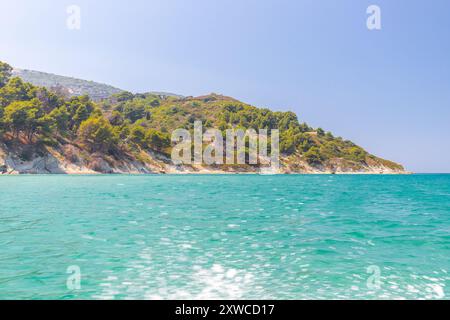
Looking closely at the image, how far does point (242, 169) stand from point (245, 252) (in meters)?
150

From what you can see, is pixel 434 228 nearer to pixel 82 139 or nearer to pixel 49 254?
pixel 49 254

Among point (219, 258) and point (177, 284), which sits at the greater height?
point (177, 284)

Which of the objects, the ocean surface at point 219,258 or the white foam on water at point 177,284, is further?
the ocean surface at point 219,258

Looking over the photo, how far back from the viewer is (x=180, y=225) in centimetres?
1988

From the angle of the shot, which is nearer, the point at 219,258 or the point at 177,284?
the point at 177,284

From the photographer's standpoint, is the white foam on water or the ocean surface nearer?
the white foam on water

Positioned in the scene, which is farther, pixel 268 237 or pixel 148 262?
pixel 268 237

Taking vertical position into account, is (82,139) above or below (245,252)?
above

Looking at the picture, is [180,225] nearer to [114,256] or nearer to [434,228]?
[114,256]

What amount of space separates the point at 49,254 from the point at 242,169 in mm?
150869

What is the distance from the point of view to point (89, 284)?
373 inches
